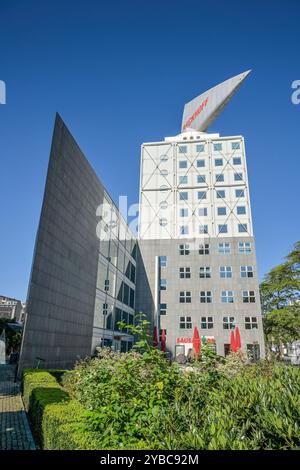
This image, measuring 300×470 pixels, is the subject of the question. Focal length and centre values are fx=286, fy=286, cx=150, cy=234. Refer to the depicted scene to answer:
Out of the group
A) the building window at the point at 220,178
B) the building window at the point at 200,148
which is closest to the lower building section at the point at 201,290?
the building window at the point at 220,178

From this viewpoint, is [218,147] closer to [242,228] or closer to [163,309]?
[242,228]

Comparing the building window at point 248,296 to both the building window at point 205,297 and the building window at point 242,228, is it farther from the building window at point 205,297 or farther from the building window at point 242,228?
the building window at point 242,228

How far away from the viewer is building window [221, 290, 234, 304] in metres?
38.5

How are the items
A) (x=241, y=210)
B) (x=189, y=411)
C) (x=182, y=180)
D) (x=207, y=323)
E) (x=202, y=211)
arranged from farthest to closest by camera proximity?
(x=182, y=180)
(x=202, y=211)
(x=241, y=210)
(x=207, y=323)
(x=189, y=411)

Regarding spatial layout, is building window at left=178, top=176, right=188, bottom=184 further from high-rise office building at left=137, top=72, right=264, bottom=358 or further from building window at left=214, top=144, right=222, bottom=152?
building window at left=214, top=144, right=222, bottom=152

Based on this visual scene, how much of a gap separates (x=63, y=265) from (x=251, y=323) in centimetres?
2677

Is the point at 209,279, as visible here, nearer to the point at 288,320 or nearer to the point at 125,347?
the point at 288,320

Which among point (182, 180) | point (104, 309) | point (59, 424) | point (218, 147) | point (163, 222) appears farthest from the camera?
point (218, 147)

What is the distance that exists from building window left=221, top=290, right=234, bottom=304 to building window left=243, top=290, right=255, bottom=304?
5.41 ft

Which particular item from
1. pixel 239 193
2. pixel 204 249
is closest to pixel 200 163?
pixel 239 193

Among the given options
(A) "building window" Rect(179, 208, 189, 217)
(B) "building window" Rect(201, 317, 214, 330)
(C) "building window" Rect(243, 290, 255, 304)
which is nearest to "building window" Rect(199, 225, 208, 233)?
(A) "building window" Rect(179, 208, 189, 217)

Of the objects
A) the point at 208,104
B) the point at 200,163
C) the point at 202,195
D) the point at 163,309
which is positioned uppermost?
the point at 208,104

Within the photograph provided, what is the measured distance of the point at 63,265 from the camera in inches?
828

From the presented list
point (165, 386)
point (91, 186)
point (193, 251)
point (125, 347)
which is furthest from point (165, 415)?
point (193, 251)
